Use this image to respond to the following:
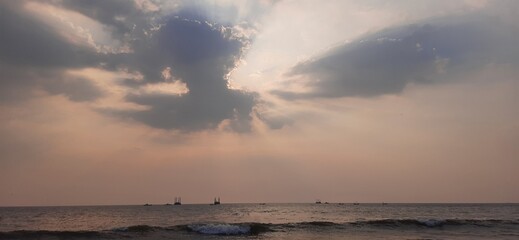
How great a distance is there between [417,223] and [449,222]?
5.92 meters

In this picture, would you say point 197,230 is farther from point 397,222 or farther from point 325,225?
point 397,222

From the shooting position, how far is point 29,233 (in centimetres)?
3903

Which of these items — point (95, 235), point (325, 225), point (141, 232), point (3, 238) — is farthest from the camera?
point (325, 225)

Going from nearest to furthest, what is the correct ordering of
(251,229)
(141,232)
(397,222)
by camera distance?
1. (141,232)
2. (251,229)
3. (397,222)

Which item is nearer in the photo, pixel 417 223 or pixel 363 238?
pixel 363 238

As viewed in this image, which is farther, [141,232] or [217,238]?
[141,232]

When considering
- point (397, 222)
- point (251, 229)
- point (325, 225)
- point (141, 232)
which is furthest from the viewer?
point (397, 222)

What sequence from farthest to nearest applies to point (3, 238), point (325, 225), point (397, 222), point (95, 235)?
point (397, 222)
point (325, 225)
point (95, 235)
point (3, 238)

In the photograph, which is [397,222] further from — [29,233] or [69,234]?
[29,233]

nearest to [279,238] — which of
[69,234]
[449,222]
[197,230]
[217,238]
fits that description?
[217,238]

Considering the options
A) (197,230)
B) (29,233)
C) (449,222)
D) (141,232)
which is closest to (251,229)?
(197,230)

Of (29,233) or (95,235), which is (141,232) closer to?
(95,235)

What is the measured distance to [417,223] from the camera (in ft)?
178

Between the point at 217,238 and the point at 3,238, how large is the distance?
17922 mm
